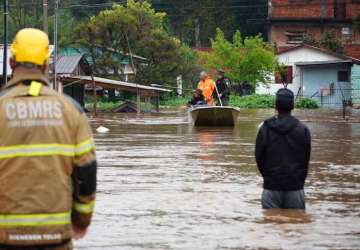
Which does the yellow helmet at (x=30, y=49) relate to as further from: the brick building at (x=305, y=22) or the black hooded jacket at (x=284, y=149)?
the brick building at (x=305, y=22)

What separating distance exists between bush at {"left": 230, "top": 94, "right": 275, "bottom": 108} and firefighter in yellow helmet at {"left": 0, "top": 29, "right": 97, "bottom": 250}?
168 ft

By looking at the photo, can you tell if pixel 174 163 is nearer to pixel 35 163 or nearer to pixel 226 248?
pixel 226 248

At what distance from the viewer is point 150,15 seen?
61.4 metres

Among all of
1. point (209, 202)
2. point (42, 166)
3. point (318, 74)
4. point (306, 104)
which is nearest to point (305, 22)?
point (318, 74)

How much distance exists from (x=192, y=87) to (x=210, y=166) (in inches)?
2027

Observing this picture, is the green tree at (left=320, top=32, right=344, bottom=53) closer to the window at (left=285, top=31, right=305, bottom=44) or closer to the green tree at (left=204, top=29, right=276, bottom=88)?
the window at (left=285, top=31, right=305, bottom=44)

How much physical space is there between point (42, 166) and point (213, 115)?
2340 centimetres

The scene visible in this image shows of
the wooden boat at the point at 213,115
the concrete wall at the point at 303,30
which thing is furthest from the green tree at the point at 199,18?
the wooden boat at the point at 213,115

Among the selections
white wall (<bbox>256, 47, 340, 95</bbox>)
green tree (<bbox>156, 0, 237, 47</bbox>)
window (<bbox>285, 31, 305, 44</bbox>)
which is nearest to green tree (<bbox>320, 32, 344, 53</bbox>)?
window (<bbox>285, 31, 305, 44</bbox>)

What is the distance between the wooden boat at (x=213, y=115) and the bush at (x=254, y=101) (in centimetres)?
2738

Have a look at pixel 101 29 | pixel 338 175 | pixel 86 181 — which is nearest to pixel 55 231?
pixel 86 181

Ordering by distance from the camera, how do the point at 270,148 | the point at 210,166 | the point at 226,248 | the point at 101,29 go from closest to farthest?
the point at 226,248
the point at 270,148
the point at 210,166
the point at 101,29

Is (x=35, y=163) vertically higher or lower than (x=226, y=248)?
higher

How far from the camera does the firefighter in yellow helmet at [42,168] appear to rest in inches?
193
